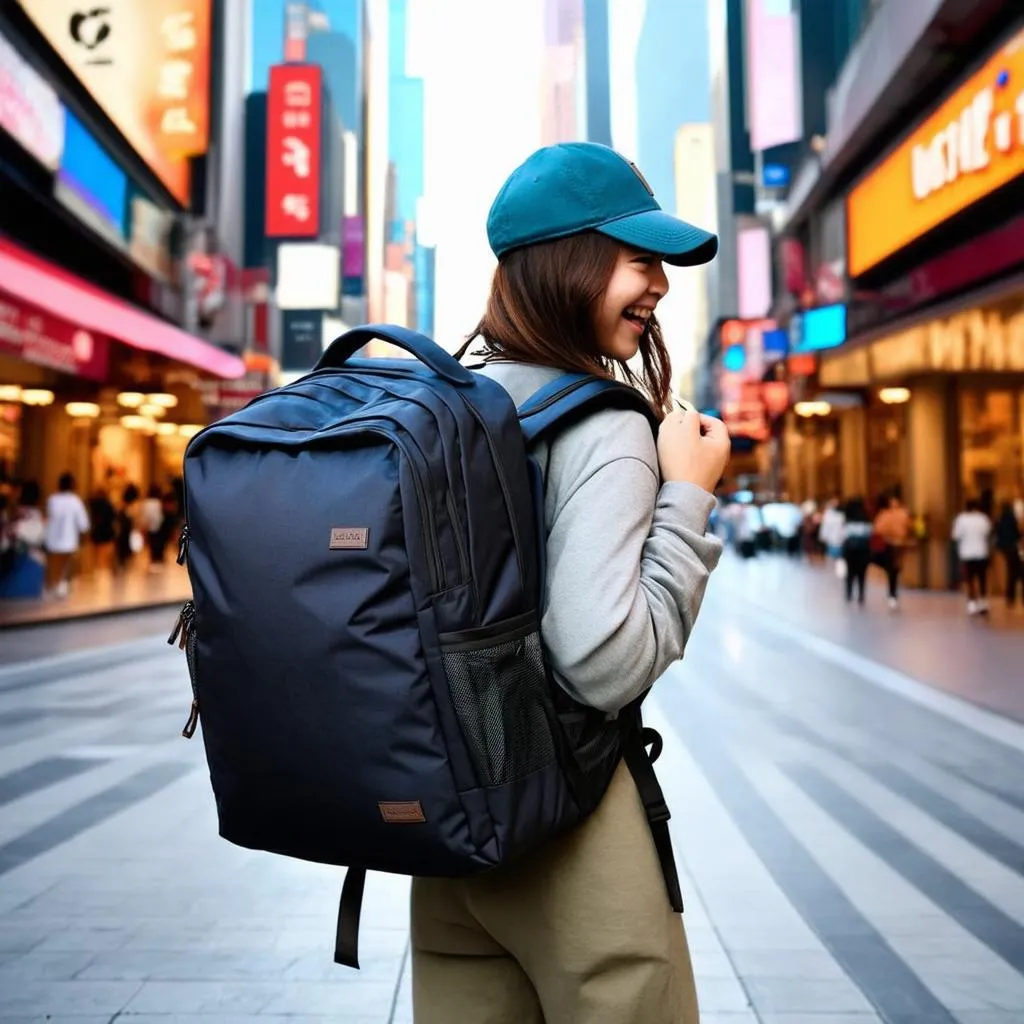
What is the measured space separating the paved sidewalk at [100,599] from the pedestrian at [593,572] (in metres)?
14.7

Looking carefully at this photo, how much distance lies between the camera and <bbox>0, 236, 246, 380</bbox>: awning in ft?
50.9

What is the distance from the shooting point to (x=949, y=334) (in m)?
19.2

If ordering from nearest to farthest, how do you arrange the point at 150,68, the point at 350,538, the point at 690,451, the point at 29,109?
the point at 350,538, the point at 690,451, the point at 29,109, the point at 150,68

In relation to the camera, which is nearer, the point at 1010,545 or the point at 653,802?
the point at 653,802

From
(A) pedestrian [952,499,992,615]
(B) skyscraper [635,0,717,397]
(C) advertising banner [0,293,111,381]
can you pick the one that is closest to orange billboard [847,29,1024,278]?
(A) pedestrian [952,499,992,615]

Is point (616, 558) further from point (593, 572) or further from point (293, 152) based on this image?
point (293, 152)

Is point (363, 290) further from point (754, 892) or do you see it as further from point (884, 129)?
point (754, 892)

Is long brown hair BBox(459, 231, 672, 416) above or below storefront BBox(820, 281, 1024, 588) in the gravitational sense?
below

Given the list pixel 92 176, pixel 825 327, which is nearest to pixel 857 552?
pixel 825 327

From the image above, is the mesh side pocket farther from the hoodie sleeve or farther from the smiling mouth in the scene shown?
the smiling mouth

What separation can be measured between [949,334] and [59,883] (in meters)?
17.2

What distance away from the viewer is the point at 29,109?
19.2 metres

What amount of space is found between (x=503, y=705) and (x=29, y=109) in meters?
20.4

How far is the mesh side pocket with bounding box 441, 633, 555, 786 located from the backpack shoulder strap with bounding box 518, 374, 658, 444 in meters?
0.27
